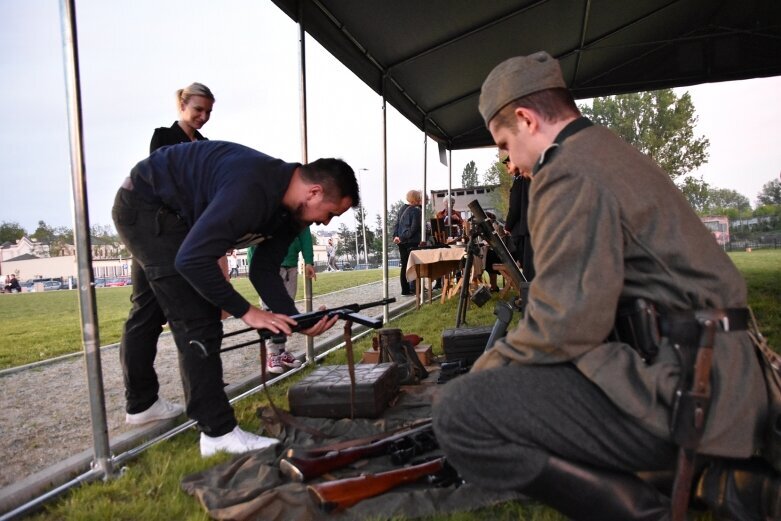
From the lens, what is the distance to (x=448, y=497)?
6.78 feet

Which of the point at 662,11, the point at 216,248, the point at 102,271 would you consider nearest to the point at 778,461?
the point at 216,248

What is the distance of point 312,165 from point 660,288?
159cm

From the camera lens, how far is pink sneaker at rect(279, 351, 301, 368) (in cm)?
441

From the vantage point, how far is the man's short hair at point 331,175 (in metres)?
2.39

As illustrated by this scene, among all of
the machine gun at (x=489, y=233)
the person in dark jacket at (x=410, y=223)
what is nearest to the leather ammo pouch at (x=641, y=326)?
the machine gun at (x=489, y=233)

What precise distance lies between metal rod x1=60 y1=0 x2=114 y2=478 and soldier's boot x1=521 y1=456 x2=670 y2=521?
198 cm

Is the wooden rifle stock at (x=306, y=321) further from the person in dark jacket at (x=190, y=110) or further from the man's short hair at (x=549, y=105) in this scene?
the person in dark jacket at (x=190, y=110)

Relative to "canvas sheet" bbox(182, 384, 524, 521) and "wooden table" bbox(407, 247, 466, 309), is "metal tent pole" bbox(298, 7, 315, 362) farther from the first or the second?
"wooden table" bbox(407, 247, 466, 309)

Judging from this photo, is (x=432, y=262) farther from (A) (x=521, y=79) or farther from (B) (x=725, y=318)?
(B) (x=725, y=318)

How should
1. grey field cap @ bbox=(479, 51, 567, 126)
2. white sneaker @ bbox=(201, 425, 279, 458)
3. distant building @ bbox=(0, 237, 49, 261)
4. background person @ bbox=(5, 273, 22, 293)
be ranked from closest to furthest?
1. grey field cap @ bbox=(479, 51, 567, 126)
2. white sneaker @ bbox=(201, 425, 279, 458)
3. distant building @ bbox=(0, 237, 49, 261)
4. background person @ bbox=(5, 273, 22, 293)

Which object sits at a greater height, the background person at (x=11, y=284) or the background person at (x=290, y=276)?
the background person at (x=290, y=276)

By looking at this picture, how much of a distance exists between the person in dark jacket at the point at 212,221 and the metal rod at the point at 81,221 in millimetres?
290

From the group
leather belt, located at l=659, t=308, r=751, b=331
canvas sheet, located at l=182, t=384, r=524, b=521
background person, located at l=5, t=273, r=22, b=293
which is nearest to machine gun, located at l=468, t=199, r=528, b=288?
canvas sheet, located at l=182, t=384, r=524, b=521

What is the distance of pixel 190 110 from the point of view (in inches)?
138
